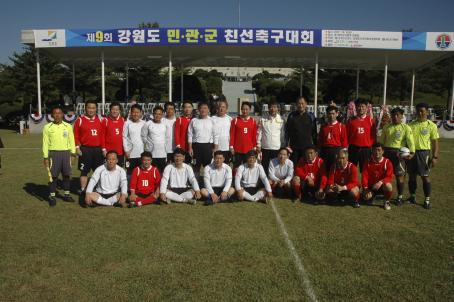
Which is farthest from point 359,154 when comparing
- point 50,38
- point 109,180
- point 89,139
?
point 50,38

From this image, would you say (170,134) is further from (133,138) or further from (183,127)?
(133,138)

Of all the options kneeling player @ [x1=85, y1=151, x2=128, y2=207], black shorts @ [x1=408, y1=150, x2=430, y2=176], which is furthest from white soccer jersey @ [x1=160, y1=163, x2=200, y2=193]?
black shorts @ [x1=408, y1=150, x2=430, y2=176]

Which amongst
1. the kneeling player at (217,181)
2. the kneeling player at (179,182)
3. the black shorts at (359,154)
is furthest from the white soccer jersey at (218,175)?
the black shorts at (359,154)

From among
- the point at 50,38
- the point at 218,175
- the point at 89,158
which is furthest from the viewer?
the point at 50,38

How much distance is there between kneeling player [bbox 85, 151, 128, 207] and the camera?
20.0ft

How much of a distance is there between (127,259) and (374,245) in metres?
2.86

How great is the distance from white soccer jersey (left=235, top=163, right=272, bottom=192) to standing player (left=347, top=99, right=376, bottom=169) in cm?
176

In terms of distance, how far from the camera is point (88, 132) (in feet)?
21.6

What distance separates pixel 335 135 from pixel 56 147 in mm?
4792

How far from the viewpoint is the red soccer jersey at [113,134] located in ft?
22.1

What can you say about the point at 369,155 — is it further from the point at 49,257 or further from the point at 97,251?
the point at 49,257

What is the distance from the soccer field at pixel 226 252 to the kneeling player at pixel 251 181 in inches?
11.7

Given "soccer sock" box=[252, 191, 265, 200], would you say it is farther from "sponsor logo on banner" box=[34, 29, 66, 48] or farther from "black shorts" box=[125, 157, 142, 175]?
"sponsor logo on banner" box=[34, 29, 66, 48]

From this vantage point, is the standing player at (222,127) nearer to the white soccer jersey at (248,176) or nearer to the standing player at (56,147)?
the white soccer jersey at (248,176)
